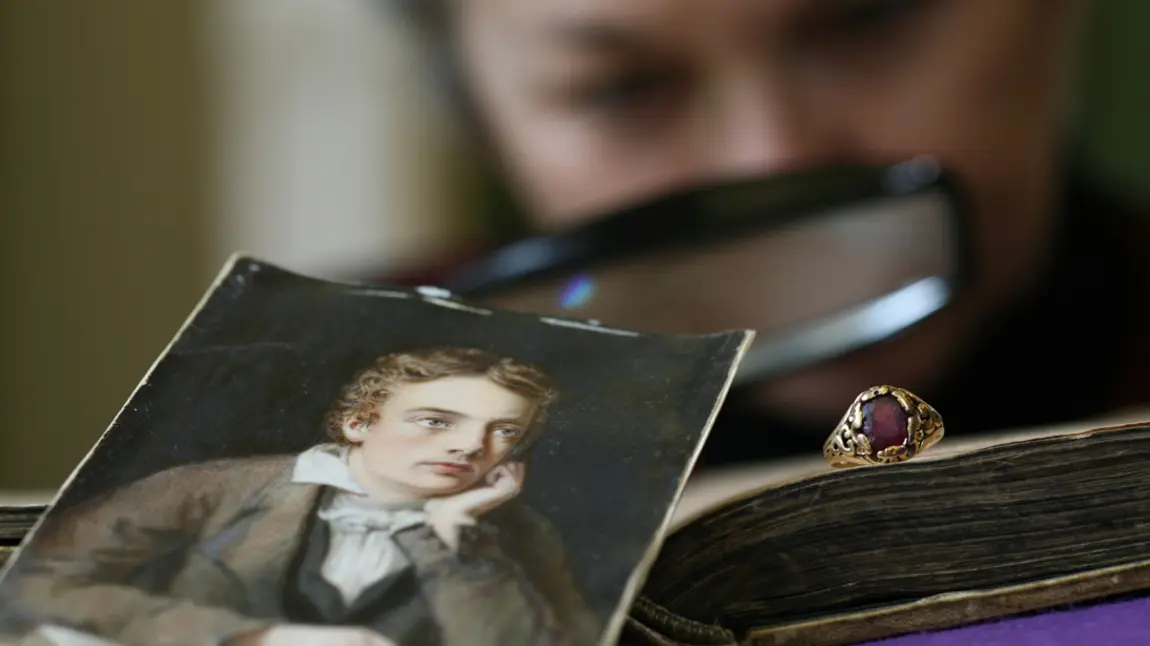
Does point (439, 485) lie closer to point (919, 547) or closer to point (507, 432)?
point (507, 432)

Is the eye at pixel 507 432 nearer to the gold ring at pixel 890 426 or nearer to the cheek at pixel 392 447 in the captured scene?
the cheek at pixel 392 447

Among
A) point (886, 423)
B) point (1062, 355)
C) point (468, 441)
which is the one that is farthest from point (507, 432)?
point (1062, 355)

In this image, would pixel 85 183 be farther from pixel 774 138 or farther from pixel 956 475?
pixel 956 475

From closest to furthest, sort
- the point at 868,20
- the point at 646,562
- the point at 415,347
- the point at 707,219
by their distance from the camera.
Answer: the point at 646,562
the point at 415,347
the point at 707,219
the point at 868,20

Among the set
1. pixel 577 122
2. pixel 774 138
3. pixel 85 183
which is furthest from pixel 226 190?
pixel 774 138

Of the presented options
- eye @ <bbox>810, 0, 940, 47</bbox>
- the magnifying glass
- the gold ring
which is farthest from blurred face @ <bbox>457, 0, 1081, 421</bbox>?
the gold ring
